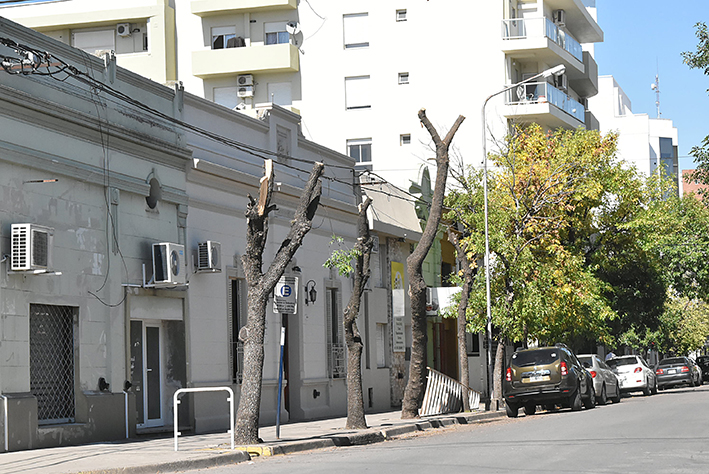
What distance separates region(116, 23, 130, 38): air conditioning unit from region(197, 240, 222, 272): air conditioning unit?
78.6 ft

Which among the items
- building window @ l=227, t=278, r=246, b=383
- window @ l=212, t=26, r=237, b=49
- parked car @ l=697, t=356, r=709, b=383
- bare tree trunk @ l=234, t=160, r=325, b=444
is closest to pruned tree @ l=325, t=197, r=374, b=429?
bare tree trunk @ l=234, t=160, r=325, b=444

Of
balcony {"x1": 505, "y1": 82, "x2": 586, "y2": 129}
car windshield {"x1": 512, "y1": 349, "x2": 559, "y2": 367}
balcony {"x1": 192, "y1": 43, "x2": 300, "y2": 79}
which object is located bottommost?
car windshield {"x1": 512, "y1": 349, "x2": 559, "y2": 367}

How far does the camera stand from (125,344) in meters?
18.7

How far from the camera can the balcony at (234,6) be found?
43.6 metres

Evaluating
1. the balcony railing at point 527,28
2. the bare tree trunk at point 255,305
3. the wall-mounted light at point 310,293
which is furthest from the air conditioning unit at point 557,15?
the bare tree trunk at point 255,305

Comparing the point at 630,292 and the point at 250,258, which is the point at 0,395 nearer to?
the point at 250,258

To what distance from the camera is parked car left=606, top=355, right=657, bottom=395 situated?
3641cm

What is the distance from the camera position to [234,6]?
4366 centimetres

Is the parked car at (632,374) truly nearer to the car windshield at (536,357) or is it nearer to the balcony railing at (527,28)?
the car windshield at (536,357)

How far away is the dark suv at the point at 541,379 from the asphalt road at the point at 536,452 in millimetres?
5110

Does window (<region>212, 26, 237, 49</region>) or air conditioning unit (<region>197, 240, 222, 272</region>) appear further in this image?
window (<region>212, 26, 237, 49</region>)

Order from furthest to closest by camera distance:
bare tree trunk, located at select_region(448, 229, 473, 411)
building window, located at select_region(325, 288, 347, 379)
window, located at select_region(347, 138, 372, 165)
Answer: window, located at select_region(347, 138, 372, 165) < building window, located at select_region(325, 288, 347, 379) < bare tree trunk, located at select_region(448, 229, 473, 411)

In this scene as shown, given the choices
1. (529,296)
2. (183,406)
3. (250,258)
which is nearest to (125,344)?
(183,406)

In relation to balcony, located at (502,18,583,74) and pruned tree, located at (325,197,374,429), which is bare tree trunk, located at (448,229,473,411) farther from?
balcony, located at (502,18,583,74)
